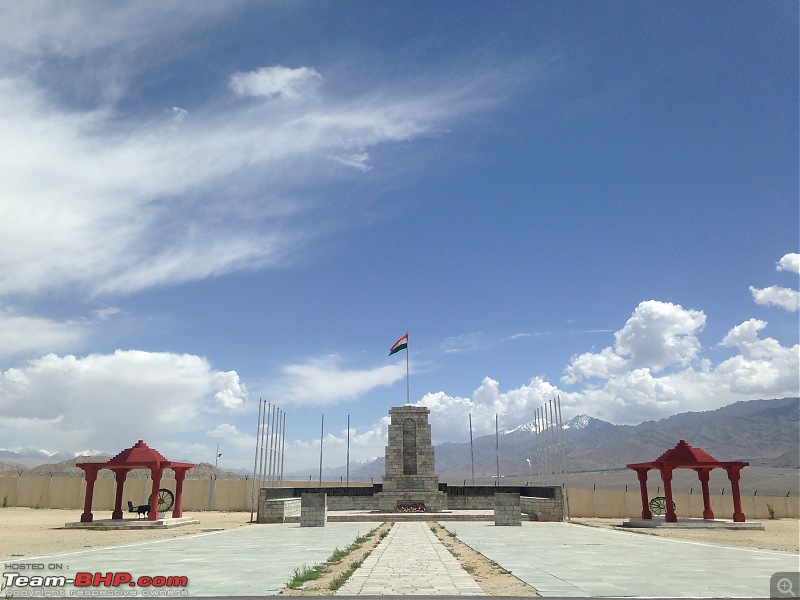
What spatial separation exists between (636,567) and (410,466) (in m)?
32.1

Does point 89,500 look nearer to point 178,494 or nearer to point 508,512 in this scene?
point 178,494

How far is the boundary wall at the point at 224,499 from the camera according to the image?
4156cm

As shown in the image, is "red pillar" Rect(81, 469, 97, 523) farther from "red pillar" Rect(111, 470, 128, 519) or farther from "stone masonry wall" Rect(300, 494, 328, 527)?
"stone masonry wall" Rect(300, 494, 328, 527)

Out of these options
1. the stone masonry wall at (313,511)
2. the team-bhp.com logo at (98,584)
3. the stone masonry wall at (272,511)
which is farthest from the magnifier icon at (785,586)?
the stone masonry wall at (272,511)

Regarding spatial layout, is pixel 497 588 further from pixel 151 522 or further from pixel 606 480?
pixel 606 480

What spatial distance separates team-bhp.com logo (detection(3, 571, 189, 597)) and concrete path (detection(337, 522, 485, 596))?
2827 millimetres

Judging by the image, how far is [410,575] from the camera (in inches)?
418

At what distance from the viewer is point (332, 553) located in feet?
48.2

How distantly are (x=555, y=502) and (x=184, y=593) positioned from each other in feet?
98.3

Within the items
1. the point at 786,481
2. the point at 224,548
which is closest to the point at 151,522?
the point at 224,548

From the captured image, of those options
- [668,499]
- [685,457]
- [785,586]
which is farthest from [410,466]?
[785,586]

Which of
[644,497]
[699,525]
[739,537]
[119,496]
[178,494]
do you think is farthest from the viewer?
[644,497]

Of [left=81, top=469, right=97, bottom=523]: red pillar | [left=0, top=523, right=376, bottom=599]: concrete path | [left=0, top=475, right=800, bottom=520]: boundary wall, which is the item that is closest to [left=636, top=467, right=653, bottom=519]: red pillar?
[left=0, top=475, right=800, bottom=520]: boundary wall

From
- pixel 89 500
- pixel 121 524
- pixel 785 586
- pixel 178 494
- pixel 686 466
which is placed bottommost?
pixel 121 524
